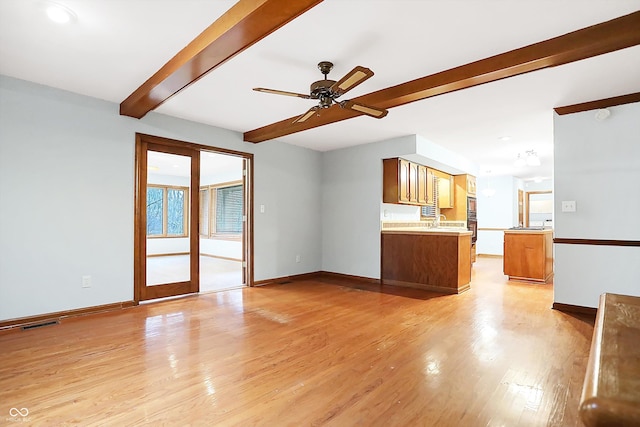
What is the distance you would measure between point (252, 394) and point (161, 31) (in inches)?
103

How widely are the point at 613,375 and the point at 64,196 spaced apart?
4.47 m

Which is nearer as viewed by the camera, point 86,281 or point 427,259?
point 86,281

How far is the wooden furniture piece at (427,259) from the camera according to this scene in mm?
4832

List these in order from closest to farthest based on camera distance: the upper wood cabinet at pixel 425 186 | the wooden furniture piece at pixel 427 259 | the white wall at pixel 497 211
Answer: the wooden furniture piece at pixel 427 259 → the upper wood cabinet at pixel 425 186 → the white wall at pixel 497 211

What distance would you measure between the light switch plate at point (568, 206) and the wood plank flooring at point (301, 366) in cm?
121

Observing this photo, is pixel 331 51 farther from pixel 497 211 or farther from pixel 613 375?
pixel 497 211

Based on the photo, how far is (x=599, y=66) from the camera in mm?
2904

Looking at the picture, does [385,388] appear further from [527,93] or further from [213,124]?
[213,124]

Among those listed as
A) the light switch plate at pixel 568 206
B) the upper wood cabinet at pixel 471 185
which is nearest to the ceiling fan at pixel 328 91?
the light switch plate at pixel 568 206

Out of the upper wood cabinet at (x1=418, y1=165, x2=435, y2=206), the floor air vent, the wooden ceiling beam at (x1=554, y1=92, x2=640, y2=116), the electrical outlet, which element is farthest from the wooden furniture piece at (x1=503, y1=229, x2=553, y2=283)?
the floor air vent

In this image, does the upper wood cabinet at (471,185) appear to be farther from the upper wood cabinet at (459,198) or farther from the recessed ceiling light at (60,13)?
the recessed ceiling light at (60,13)

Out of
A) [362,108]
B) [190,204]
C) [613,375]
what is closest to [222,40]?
[362,108]

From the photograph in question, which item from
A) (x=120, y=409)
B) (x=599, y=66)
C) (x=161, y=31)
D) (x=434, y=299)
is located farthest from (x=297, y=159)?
(x=120, y=409)

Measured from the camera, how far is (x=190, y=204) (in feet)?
15.1
